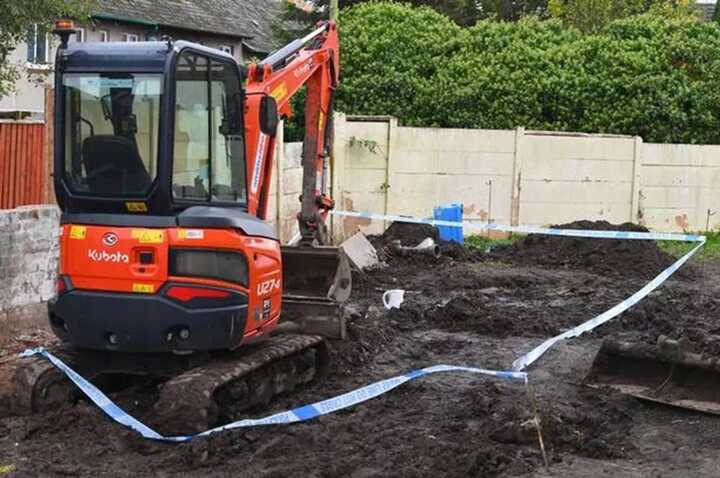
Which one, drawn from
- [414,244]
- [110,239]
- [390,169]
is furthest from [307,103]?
[390,169]

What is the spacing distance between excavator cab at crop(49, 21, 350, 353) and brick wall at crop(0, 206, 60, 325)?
283 cm

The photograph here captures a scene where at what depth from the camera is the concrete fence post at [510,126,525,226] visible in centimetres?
1903

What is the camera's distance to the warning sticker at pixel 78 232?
727 centimetres

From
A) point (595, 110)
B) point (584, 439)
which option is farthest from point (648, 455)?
point (595, 110)

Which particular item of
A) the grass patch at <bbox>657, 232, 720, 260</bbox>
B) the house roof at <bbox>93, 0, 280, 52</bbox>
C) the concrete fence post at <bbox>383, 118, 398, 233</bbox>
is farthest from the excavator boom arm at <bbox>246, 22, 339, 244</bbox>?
the house roof at <bbox>93, 0, 280, 52</bbox>

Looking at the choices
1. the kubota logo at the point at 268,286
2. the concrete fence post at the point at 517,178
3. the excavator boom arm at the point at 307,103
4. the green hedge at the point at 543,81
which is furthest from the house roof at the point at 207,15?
the kubota logo at the point at 268,286

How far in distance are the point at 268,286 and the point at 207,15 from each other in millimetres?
27231

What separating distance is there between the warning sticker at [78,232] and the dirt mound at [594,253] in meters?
9.92

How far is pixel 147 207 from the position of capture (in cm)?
715

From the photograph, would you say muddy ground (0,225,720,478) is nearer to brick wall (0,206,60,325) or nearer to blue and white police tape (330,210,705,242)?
blue and white police tape (330,210,705,242)

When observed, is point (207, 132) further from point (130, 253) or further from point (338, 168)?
point (338, 168)

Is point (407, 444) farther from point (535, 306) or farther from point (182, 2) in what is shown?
point (182, 2)

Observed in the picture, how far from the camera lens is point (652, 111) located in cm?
2031

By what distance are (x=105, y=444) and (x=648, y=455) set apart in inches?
142
